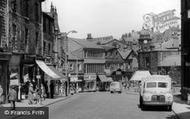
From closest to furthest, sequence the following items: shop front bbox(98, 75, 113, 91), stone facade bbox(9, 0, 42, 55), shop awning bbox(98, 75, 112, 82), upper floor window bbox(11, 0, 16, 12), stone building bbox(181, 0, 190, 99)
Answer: upper floor window bbox(11, 0, 16, 12) < stone facade bbox(9, 0, 42, 55) < stone building bbox(181, 0, 190, 99) < shop front bbox(98, 75, 113, 91) < shop awning bbox(98, 75, 112, 82)

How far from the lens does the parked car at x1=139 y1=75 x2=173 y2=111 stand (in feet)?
82.7

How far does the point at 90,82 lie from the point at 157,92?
65886 millimetres

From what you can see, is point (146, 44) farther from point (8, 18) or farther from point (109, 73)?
point (8, 18)

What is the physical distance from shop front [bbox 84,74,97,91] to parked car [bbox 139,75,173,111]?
2439 inches

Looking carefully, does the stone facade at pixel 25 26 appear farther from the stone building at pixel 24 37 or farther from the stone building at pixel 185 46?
the stone building at pixel 185 46

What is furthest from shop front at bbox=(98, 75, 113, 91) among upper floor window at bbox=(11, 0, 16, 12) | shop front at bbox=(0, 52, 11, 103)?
shop front at bbox=(0, 52, 11, 103)

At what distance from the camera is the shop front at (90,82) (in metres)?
Answer: 88.8

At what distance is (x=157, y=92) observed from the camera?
25500 millimetres

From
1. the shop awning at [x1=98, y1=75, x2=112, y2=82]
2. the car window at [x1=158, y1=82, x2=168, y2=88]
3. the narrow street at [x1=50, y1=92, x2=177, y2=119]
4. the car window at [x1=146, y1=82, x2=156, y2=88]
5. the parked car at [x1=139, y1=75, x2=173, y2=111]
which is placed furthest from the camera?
the shop awning at [x1=98, y1=75, x2=112, y2=82]

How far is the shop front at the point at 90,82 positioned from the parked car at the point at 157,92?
61.9 meters

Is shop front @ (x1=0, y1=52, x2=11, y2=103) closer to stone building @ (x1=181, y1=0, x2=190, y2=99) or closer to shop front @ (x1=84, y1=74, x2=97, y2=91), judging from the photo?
stone building @ (x1=181, y1=0, x2=190, y2=99)

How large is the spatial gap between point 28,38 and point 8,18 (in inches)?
278

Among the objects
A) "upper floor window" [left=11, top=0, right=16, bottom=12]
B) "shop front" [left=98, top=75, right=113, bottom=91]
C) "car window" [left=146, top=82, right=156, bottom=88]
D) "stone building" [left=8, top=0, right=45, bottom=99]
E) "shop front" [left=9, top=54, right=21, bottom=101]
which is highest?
"upper floor window" [left=11, top=0, right=16, bottom=12]

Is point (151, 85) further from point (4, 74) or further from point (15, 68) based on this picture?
point (15, 68)
